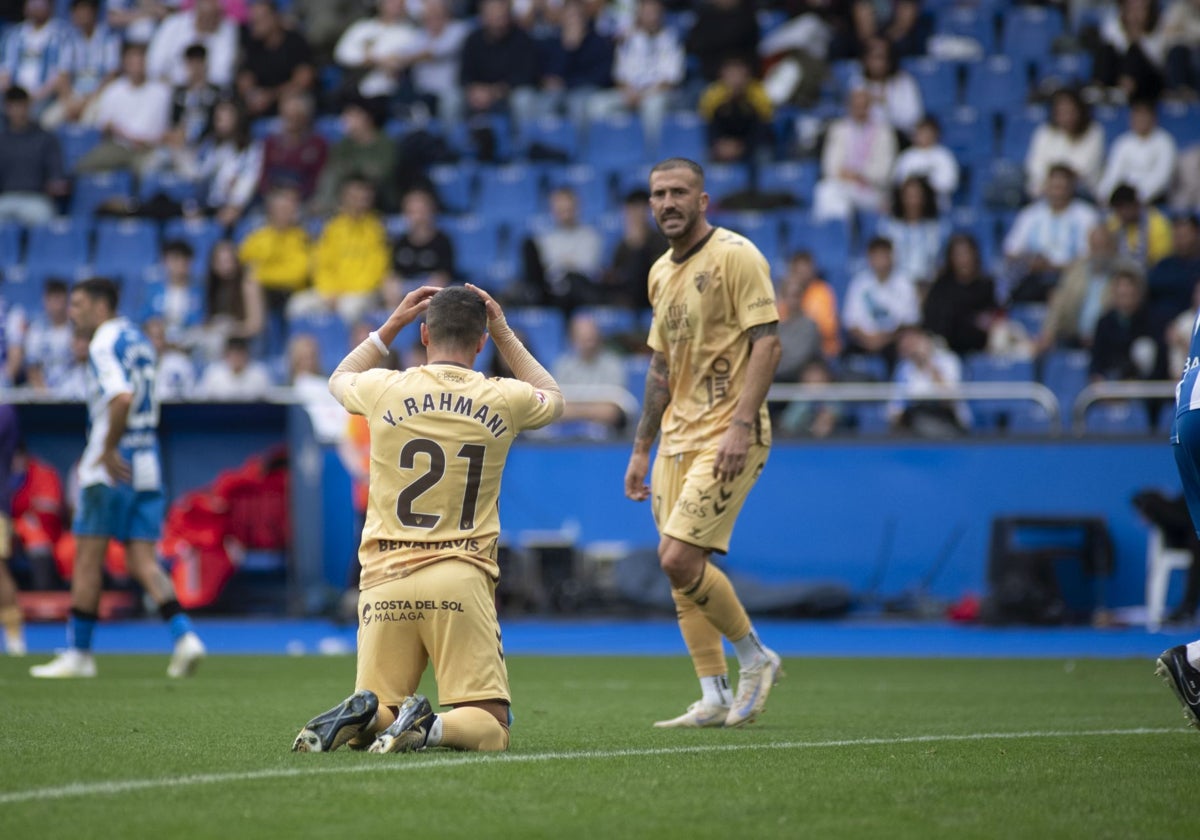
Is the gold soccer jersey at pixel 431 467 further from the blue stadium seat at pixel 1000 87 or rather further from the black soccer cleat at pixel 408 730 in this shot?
the blue stadium seat at pixel 1000 87

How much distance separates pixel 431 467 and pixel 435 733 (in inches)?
36.0

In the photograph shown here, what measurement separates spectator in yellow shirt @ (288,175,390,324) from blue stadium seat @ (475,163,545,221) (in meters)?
1.43

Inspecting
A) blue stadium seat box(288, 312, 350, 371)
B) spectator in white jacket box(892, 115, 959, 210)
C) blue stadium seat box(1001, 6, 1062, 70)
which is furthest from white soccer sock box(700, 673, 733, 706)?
blue stadium seat box(1001, 6, 1062, 70)

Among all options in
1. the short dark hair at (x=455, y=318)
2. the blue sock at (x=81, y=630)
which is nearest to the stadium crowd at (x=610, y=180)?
the blue sock at (x=81, y=630)

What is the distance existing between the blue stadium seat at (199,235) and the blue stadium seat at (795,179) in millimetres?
6404

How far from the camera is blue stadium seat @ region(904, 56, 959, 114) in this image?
19.3 meters

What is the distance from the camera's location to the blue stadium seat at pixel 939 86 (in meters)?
19.3

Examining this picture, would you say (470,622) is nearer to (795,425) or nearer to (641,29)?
(795,425)

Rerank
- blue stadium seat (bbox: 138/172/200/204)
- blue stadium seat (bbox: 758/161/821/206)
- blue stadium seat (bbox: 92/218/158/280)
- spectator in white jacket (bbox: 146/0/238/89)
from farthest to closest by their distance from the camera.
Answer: spectator in white jacket (bbox: 146/0/238/89) < blue stadium seat (bbox: 138/172/200/204) < blue stadium seat (bbox: 92/218/158/280) < blue stadium seat (bbox: 758/161/821/206)

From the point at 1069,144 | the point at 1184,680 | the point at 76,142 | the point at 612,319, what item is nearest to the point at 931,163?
the point at 1069,144

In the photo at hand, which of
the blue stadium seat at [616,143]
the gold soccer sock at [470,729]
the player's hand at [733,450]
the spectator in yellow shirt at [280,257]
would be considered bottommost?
the gold soccer sock at [470,729]

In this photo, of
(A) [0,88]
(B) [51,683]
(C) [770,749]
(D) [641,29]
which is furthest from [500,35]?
(C) [770,749]

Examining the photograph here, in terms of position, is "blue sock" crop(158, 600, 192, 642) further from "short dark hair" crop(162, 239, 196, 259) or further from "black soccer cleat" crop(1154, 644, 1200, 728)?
"short dark hair" crop(162, 239, 196, 259)

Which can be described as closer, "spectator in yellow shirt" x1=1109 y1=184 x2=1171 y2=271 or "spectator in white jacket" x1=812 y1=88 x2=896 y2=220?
"spectator in yellow shirt" x1=1109 y1=184 x2=1171 y2=271
